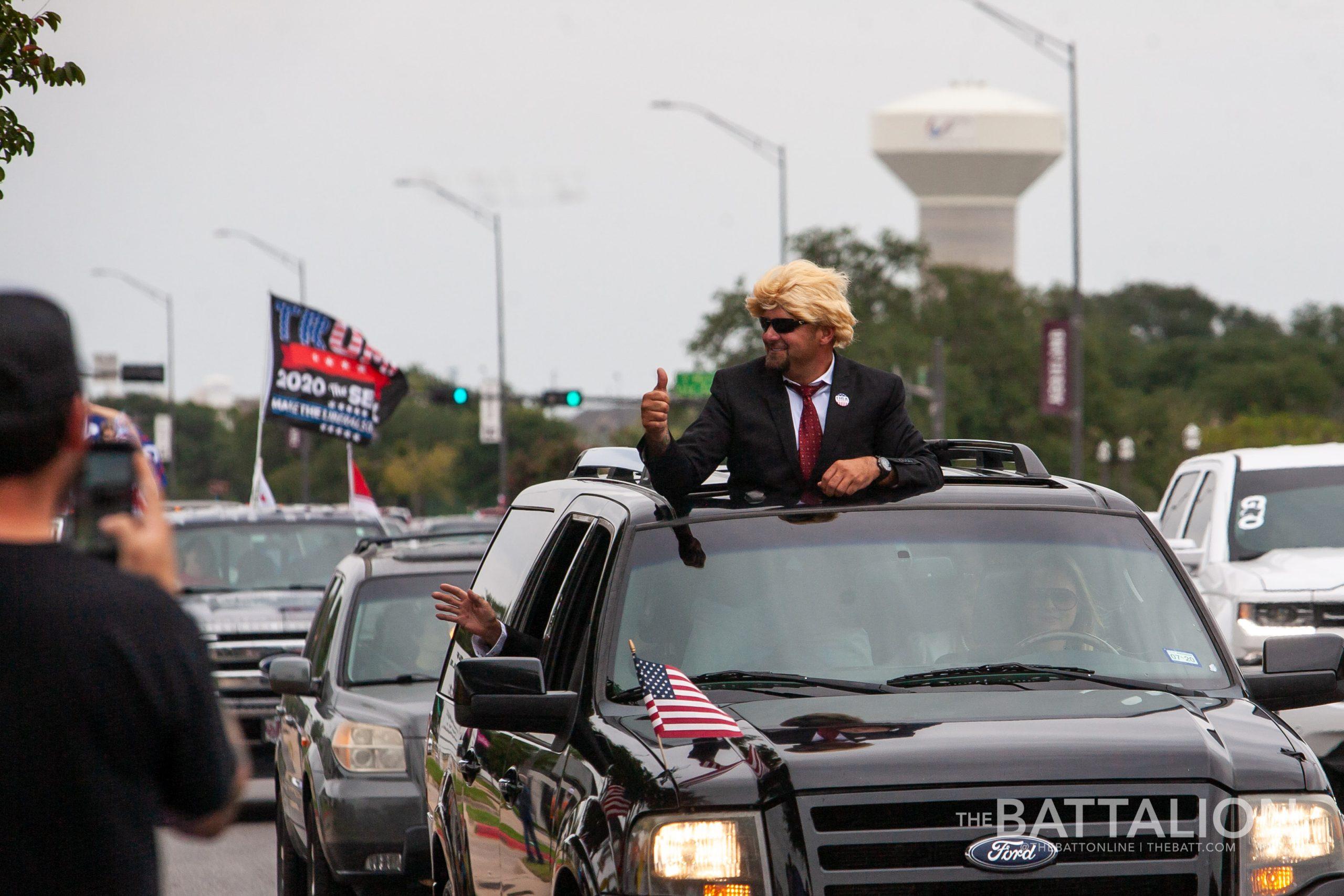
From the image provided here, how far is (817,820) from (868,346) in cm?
8407

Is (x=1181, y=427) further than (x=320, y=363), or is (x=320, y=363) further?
(x=1181, y=427)

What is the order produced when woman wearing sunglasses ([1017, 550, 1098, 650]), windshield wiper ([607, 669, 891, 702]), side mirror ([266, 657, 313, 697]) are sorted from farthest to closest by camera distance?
side mirror ([266, 657, 313, 697]), woman wearing sunglasses ([1017, 550, 1098, 650]), windshield wiper ([607, 669, 891, 702])

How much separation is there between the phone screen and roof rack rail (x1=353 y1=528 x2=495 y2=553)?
26.5 feet

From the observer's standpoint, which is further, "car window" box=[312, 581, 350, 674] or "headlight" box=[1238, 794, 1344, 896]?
"car window" box=[312, 581, 350, 674]

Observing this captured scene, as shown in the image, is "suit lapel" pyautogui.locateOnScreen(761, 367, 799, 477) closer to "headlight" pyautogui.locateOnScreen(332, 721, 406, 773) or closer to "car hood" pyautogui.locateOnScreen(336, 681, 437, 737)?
"car hood" pyautogui.locateOnScreen(336, 681, 437, 737)

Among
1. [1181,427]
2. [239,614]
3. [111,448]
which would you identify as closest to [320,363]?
[239,614]

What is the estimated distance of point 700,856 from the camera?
459 centimetres

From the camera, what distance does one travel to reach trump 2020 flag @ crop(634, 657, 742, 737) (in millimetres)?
4848

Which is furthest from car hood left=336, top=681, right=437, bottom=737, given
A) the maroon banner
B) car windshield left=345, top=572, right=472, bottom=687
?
the maroon banner

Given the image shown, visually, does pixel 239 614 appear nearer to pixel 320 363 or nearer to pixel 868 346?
pixel 320 363

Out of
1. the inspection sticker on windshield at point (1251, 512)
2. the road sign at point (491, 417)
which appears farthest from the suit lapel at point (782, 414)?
the road sign at point (491, 417)

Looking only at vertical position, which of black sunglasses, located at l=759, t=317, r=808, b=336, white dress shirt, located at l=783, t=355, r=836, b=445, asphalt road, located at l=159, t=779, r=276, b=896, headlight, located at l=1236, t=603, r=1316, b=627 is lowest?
asphalt road, located at l=159, t=779, r=276, b=896

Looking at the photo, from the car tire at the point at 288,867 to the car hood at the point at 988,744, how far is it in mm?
6163

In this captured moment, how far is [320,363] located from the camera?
926 inches
